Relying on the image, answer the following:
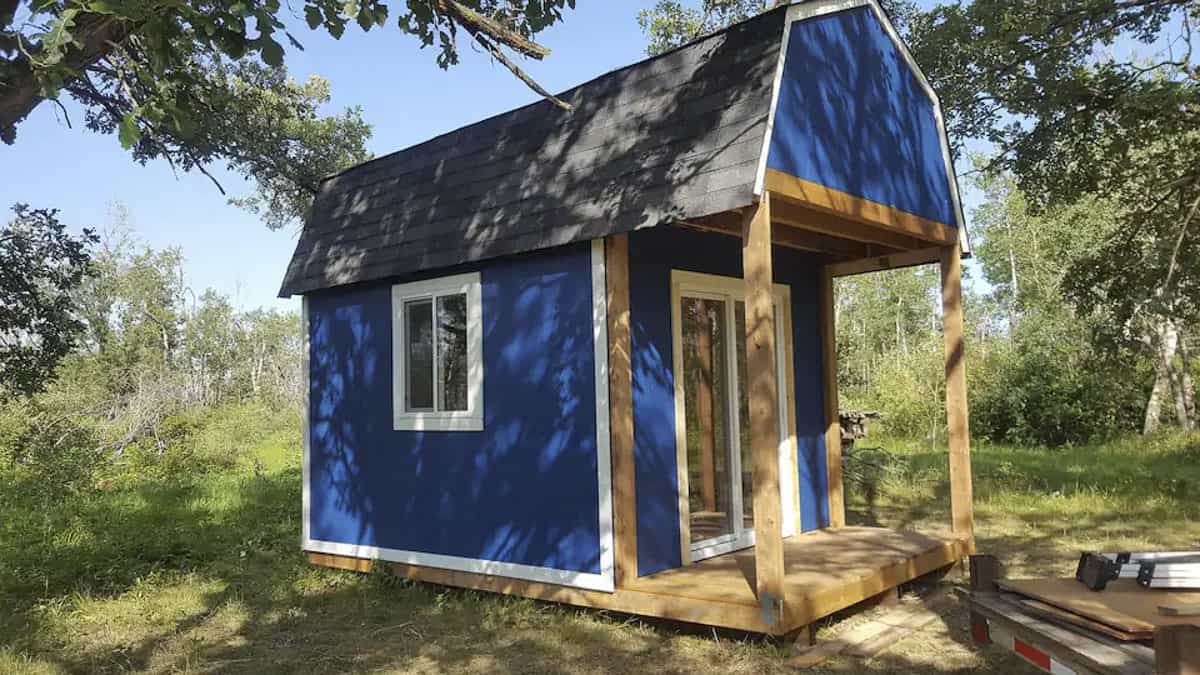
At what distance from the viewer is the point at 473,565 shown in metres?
6.03

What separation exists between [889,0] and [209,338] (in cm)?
2343

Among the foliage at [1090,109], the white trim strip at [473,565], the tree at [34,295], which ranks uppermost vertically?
the foliage at [1090,109]

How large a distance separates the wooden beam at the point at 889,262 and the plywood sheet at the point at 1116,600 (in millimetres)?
3588

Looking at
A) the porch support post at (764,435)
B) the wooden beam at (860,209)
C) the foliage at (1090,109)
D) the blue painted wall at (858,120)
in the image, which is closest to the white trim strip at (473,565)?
the porch support post at (764,435)

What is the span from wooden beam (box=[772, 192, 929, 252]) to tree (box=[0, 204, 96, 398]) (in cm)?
633

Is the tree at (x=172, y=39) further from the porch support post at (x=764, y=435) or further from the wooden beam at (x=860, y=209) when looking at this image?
the porch support post at (x=764, y=435)

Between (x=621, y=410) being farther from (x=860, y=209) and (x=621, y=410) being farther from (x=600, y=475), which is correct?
(x=860, y=209)

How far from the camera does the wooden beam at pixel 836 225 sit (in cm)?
550

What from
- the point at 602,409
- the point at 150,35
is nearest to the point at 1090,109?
the point at 602,409

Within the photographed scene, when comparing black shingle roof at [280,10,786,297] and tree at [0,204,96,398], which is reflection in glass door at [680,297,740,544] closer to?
black shingle roof at [280,10,786,297]

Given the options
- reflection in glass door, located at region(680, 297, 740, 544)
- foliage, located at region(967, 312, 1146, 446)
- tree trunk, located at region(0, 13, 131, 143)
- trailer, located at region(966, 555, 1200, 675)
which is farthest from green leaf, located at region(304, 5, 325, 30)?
foliage, located at region(967, 312, 1146, 446)

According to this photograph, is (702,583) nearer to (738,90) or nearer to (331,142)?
(738,90)

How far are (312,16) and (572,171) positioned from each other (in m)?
2.08

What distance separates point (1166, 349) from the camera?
1614cm
